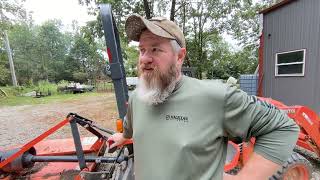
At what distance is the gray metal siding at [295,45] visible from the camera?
28.2 feet

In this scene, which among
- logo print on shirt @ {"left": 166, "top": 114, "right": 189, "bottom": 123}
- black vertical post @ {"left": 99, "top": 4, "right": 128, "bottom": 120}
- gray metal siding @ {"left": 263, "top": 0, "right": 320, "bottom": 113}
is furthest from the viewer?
Result: gray metal siding @ {"left": 263, "top": 0, "right": 320, "bottom": 113}

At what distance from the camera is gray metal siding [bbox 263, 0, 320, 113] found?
859 cm

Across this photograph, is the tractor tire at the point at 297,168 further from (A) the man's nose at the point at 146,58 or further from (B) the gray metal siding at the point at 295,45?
(B) the gray metal siding at the point at 295,45

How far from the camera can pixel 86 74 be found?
4303cm

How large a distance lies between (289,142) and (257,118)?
0.16 meters

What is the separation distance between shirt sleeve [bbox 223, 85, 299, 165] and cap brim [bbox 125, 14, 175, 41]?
427 mm

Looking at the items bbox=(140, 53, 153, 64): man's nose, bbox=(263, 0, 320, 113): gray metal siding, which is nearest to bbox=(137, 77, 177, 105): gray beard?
bbox=(140, 53, 153, 64): man's nose

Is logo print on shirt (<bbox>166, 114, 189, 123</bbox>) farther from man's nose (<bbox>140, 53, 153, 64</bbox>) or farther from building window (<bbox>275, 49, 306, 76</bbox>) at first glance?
building window (<bbox>275, 49, 306, 76</bbox>)

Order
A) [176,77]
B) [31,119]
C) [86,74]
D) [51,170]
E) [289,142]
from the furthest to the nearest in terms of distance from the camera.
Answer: [86,74] < [31,119] < [51,170] < [176,77] < [289,142]

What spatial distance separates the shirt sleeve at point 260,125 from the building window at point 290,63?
876 centimetres

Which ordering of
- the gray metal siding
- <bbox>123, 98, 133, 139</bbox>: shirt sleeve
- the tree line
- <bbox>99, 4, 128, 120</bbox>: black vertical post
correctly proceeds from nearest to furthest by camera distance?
<bbox>123, 98, 133, 139</bbox>: shirt sleeve → <bbox>99, 4, 128, 120</bbox>: black vertical post → the gray metal siding → the tree line

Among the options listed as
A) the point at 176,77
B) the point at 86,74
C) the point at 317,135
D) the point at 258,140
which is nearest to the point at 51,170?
the point at 176,77

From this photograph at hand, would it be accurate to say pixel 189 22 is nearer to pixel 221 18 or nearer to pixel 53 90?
pixel 221 18

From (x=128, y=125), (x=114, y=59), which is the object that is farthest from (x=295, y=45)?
(x=128, y=125)
